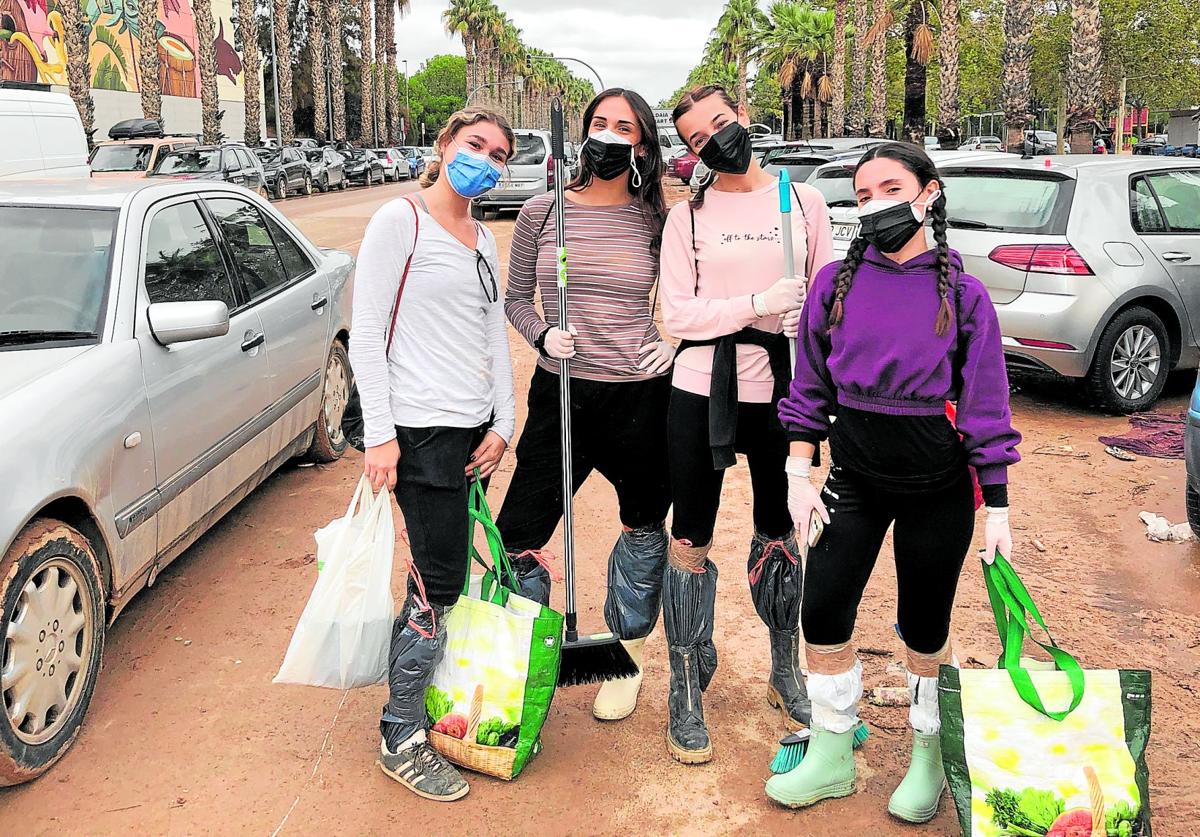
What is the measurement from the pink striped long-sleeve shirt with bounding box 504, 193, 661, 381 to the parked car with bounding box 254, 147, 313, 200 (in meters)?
27.8

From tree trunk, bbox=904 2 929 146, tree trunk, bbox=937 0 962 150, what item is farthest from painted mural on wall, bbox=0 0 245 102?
tree trunk, bbox=937 0 962 150

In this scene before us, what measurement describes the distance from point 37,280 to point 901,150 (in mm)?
3147

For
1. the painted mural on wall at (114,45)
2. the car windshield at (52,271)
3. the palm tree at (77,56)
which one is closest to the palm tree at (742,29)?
the painted mural on wall at (114,45)

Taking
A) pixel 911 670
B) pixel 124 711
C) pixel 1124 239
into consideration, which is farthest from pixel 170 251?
pixel 1124 239

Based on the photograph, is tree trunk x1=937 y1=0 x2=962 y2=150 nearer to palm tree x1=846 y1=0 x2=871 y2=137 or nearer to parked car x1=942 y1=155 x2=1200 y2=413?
palm tree x1=846 y1=0 x2=871 y2=137

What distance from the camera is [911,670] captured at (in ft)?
10.00

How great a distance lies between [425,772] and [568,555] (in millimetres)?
791

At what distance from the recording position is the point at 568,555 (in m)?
3.50

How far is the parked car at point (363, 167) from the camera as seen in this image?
1574 inches

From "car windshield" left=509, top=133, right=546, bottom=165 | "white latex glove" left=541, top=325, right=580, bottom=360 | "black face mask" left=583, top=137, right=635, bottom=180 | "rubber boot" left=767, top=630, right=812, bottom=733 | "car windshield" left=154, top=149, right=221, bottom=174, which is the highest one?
"car windshield" left=509, top=133, right=546, bottom=165

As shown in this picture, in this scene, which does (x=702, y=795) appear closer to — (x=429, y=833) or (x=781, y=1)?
(x=429, y=833)

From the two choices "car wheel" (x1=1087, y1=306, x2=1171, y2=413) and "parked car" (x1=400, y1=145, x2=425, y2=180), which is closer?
"car wheel" (x1=1087, y1=306, x2=1171, y2=413)

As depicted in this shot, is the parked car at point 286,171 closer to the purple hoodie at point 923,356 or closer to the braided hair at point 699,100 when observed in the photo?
the braided hair at point 699,100

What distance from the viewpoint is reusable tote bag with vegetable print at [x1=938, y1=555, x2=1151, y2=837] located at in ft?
8.33
